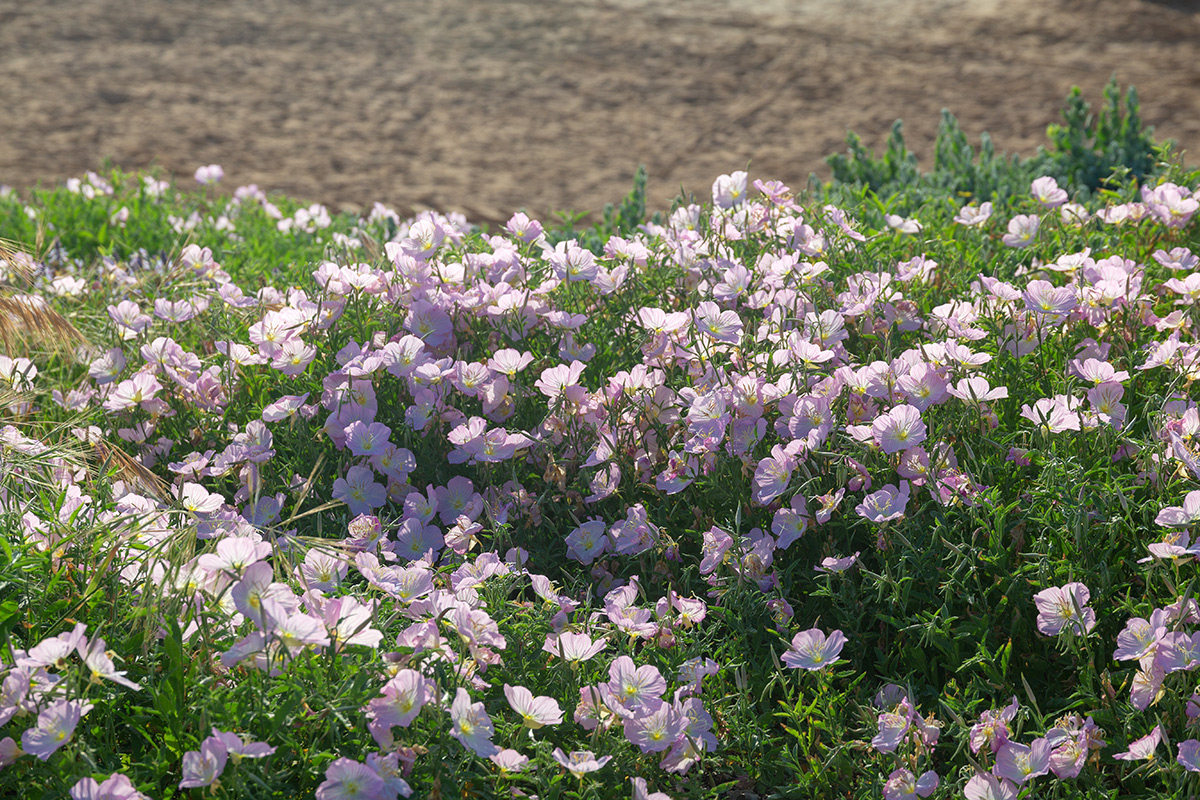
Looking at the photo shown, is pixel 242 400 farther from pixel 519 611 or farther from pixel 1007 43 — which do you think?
pixel 1007 43

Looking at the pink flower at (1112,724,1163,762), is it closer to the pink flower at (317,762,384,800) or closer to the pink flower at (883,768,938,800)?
the pink flower at (883,768,938,800)

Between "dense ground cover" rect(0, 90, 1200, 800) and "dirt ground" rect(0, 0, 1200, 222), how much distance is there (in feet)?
12.9

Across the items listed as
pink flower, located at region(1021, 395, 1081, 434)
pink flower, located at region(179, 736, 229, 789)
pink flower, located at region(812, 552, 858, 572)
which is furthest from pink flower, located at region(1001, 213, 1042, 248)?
pink flower, located at region(179, 736, 229, 789)

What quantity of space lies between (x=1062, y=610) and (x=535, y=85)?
8.76 metres

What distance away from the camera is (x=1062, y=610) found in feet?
6.20

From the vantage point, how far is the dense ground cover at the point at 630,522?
5.53ft

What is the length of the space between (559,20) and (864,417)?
1037cm

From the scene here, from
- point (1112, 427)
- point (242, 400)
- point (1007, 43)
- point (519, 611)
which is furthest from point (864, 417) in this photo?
point (1007, 43)

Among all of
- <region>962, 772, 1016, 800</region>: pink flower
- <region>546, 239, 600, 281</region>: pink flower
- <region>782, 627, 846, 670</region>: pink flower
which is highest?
<region>546, 239, 600, 281</region>: pink flower

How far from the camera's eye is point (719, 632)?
2338 millimetres

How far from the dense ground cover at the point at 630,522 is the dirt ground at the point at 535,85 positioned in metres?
3.94

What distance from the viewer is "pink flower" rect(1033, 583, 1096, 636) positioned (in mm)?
1868

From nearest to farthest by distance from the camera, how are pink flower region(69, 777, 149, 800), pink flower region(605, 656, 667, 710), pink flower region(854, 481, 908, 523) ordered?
pink flower region(69, 777, 149, 800) → pink flower region(605, 656, 667, 710) → pink flower region(854, 481, 908, 523)

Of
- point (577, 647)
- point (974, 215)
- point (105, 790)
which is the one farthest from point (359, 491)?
point (974, 215)
